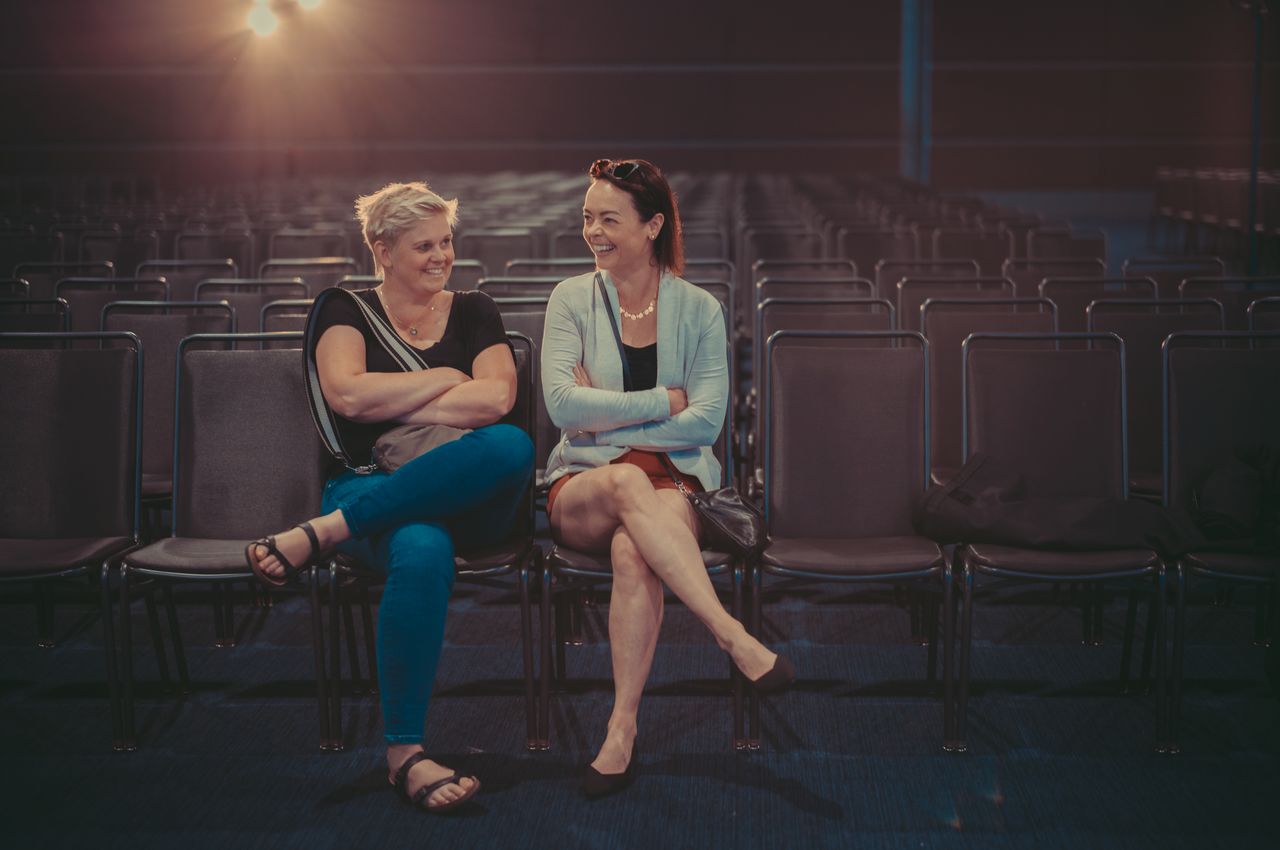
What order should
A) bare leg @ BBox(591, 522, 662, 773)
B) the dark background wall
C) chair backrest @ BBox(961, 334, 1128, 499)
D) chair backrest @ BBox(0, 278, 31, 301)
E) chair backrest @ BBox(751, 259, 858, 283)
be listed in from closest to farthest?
bare leg @ BBox(591, 522, 662, 773), chair backrest @ BBox(961, 334, 1128, 499), chair backrest @ BBox(0, 278, 31, 301), chair backrest @ BBox(751, 259, 858, 283), the dark background wall

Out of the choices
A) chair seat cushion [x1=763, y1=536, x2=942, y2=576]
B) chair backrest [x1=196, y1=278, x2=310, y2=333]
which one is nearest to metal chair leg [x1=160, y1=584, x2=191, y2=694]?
chair seat cushion [x1=763, y1=536, x2=942, y2=576]

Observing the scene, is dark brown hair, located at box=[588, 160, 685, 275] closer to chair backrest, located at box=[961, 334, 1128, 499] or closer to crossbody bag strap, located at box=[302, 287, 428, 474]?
crossbody bag strap, located at box=[302, 287, 428, 474]

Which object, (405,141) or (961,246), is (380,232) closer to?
(961,246)

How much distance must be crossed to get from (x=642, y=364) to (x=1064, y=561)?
1115 mm

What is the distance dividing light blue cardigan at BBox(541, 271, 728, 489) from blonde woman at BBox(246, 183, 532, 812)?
0.46 ft

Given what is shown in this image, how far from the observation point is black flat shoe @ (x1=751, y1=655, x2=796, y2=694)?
2.67 meters

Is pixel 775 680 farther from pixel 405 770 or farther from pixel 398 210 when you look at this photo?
pixel 398 210

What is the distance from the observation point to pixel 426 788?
2646 millimetres

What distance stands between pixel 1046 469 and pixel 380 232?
6.12ft

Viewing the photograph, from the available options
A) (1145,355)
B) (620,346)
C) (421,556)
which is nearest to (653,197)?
(620,346)

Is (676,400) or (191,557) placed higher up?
(676,400)

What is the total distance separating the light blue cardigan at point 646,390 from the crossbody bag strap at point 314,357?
0.34 meters

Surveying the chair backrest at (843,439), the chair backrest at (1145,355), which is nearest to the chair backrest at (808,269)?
the chair backrest at (1145,355)

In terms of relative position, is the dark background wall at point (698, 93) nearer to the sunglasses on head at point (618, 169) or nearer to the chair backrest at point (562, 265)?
the chair backrest at point (562, 265)
